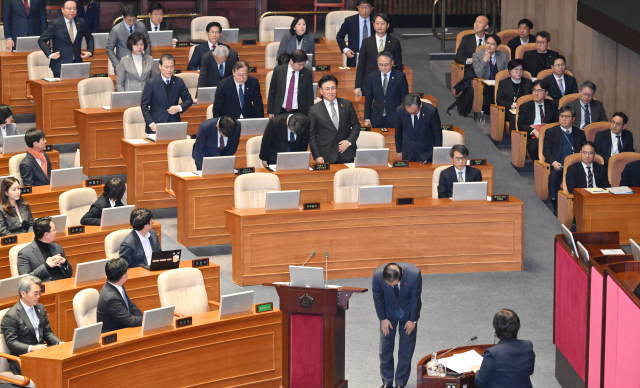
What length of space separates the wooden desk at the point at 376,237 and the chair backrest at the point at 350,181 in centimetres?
22

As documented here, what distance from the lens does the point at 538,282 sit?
8195 mm

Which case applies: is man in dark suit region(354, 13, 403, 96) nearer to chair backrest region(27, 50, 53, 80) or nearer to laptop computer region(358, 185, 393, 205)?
laptop computer region(358, 185, 393, 205)

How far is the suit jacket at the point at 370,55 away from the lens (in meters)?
10.6

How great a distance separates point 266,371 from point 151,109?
3.85 metres

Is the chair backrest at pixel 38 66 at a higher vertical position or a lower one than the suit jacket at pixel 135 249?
higher

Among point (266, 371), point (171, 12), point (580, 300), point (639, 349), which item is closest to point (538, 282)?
point (580, 300)

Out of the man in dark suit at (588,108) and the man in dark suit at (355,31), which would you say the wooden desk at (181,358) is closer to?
the man in dark suit at (588,108)

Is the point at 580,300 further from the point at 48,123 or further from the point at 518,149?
the point at 48,123

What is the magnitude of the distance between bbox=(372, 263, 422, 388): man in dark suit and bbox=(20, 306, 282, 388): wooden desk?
816 mm

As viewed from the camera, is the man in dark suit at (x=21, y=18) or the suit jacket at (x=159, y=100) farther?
the man in dark suit at (x=21, y=18)

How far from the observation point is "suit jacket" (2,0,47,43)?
1148 centimetres

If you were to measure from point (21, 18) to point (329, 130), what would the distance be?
4.80 m

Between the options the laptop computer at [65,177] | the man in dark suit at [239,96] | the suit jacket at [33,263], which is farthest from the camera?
the man in dark suit at [239,96]

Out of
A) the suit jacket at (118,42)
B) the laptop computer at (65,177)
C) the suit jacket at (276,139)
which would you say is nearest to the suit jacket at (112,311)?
the laptop computer at (65,177)
